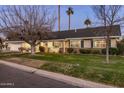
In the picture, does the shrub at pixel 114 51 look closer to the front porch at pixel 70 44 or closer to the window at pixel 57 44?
the front porch at pixel 70 44

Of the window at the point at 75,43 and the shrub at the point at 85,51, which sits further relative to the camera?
the window at the point at 75,43

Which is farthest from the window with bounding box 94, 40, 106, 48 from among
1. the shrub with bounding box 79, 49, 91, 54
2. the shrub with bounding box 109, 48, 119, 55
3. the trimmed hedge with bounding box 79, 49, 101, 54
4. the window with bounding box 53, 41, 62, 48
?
the window with bounding box 53, 41, 62, 48

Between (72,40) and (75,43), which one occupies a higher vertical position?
(72,40)

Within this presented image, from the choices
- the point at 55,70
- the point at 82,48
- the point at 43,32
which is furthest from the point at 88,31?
the point at 55,70

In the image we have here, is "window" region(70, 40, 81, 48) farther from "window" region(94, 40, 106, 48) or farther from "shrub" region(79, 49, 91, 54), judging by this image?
"window" region(94, 40, 106, 48)

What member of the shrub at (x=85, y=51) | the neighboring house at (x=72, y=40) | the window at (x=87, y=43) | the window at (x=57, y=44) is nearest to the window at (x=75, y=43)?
the neighboring house at (x=72, y=40)

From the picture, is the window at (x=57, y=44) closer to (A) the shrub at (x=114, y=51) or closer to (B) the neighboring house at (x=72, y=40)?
(B) the neighboring house at (x=72, y=40)

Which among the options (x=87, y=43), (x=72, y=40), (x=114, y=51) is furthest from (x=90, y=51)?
(x=72, y=40)

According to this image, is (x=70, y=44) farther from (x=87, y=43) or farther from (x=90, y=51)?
(x=90, y=51)

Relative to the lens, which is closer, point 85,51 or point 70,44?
point 85,51

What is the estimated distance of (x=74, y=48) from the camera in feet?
115

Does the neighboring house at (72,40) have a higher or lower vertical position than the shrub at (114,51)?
higher

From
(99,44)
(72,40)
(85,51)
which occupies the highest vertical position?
(72,40)

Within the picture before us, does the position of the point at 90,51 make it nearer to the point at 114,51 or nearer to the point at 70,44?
the point at 114,51
